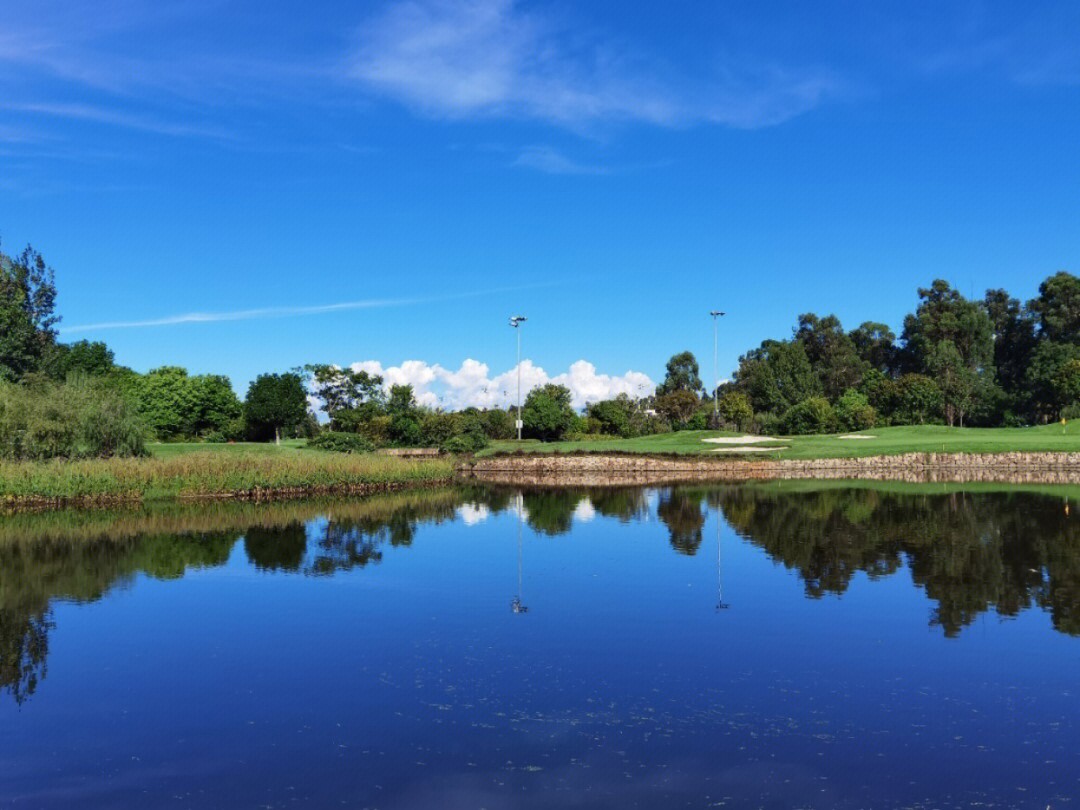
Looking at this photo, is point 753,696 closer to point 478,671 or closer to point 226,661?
point 478,671

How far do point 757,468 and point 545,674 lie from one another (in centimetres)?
4074

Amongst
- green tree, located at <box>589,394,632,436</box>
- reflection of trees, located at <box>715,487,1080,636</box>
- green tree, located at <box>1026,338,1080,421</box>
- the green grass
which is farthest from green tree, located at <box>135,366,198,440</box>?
green tree, located at <box>1026,338,1080,421</box>

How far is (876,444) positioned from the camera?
53.0m

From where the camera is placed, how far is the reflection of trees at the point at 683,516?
72.7 feet

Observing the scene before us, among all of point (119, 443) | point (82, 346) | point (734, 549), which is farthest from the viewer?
point (82, 346)

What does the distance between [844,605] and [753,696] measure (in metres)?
5.47

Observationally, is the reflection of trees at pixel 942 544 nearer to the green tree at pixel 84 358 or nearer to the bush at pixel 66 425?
the bush at pixel 66 425

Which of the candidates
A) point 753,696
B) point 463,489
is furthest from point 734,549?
point 463,489

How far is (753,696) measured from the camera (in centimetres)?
976

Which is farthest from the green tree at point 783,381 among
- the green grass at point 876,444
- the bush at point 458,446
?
the bush at point 458,446

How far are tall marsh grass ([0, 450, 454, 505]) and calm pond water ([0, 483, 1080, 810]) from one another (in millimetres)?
11786

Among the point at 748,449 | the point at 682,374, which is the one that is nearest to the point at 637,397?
the point at 682,374

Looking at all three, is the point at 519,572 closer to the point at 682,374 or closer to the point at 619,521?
the point at 619,521

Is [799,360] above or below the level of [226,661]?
above
